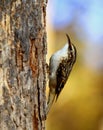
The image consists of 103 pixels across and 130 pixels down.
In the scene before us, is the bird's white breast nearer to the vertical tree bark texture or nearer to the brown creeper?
the brown creeper

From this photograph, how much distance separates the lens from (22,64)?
2973mm

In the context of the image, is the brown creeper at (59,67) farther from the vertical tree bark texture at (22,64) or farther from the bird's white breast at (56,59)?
the vertical tree bark texture at (22,64)

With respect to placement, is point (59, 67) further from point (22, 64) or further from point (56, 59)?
point (22, 64)

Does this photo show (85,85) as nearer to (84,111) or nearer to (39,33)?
(84,111)

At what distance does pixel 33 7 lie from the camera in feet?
9.97

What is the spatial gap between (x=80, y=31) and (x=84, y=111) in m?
1.35

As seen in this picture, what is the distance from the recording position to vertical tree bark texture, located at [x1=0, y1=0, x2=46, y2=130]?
2.91 m

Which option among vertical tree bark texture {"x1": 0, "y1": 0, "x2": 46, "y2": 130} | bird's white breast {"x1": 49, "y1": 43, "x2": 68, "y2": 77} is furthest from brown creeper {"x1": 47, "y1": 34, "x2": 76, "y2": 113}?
vertical tree bark texture {"x1": 0, "y1": 0, "x2": 46, "y2": 130}

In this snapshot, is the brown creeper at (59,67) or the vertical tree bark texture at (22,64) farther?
the brown creeper at (59,67)

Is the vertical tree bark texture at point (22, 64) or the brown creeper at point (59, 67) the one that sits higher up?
the vertical tree bark texture at point (22, 64)

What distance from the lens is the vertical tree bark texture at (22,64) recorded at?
2.91 metres

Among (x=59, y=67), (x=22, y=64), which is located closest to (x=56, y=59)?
(x=59, y=67)

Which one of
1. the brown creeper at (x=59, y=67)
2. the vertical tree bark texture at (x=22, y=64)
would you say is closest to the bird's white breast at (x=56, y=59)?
the brown creeper at (x=59, y=67)

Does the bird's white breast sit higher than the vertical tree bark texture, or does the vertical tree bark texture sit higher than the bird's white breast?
the vertical tree bark texture
